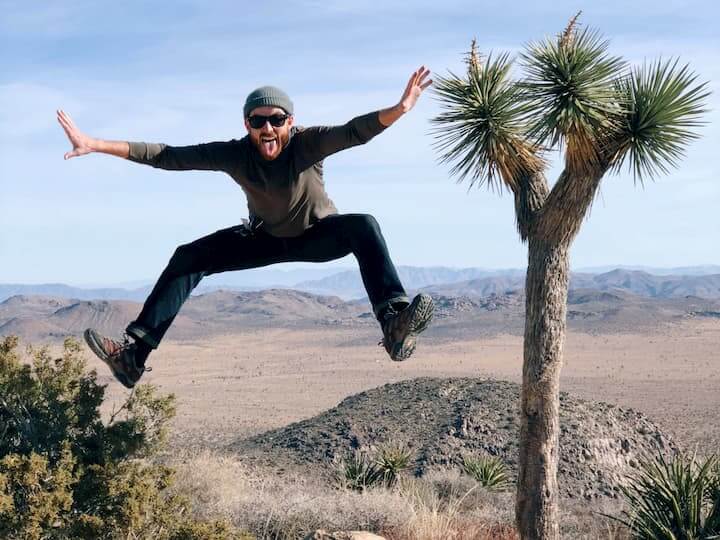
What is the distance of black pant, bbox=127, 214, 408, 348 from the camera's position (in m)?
5.44

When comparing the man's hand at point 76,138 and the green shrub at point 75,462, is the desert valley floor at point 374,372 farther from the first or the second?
the man's hand at point 76,138

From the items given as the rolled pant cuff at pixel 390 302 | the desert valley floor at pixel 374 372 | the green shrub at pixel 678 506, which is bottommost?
the desert valley floor at pixel 374 372

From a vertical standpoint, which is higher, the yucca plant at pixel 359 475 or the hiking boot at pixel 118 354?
the hiking boot at pixel 118 354

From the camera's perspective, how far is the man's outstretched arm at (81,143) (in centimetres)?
525

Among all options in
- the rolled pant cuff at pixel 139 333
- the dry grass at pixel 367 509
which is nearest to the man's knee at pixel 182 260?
the rolled pant cuff at pixel 139 333

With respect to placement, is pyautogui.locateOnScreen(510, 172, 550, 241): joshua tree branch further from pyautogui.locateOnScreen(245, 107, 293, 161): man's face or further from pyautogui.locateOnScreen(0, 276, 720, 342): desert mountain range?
pyautogui.locateOnScreen(0, 276, 720, 342): desert mountain range

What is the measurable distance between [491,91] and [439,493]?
19.5 ft

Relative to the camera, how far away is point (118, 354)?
19.3ft

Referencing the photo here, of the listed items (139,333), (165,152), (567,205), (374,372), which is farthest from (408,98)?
(374,372)

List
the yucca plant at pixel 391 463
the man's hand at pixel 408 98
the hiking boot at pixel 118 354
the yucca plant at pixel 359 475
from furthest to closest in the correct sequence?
the yucca plant at pixel 391 463 → the yucca plant at pixel 359 475 → the hiking boot at pixel 118 354 → the man's hand at pixel 408 98

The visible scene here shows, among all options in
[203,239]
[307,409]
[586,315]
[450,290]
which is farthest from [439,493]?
[450,290]

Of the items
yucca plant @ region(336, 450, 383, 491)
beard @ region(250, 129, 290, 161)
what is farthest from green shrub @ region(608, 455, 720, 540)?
yucca plant @ region(336, 450, 383, 491)

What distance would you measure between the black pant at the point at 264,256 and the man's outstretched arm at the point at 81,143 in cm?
77

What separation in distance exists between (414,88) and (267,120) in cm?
87
